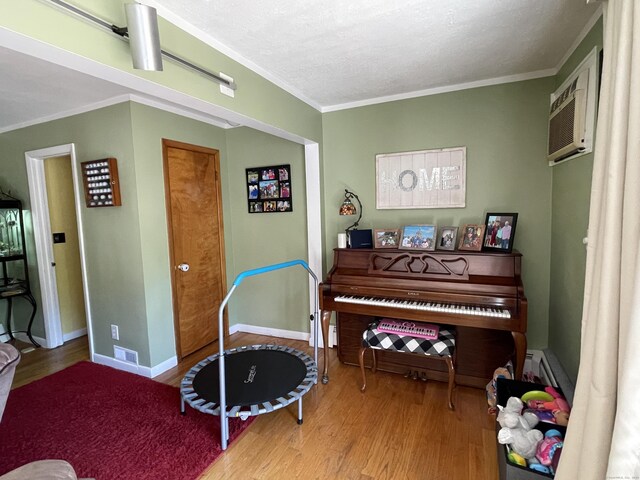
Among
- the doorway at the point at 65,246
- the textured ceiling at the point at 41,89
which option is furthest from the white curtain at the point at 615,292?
the doorway at the point at 65,246

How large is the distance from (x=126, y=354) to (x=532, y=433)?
3134mm

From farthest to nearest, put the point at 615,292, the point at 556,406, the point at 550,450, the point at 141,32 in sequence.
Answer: the point at 556,406 < the point at 550,450 < the point at 141,32 < the point at 615,292

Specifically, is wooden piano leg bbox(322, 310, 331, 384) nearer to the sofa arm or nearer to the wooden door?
the wooden door

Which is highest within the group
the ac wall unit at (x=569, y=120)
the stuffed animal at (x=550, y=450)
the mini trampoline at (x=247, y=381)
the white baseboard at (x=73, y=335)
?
the ac wall unit at (x=569, y=120)

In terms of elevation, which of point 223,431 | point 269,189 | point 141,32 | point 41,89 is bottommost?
point 223,431

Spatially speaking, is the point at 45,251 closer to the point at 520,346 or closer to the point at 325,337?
the point at 325,337

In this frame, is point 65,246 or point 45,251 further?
point 65,246

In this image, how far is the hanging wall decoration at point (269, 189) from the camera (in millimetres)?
3455

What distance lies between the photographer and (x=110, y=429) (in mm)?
2199

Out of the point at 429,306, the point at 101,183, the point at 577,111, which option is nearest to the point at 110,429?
the point at 101,183

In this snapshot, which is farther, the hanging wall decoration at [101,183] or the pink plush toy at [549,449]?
the hanging wall decoration at [101,183]

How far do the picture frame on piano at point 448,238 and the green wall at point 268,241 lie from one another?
4.51 feet

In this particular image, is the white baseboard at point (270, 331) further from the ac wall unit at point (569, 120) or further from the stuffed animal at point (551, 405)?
the ac wall unit at point (569, 120)

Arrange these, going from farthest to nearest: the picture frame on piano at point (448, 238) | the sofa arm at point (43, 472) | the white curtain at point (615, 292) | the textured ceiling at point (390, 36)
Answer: the picture frame on piano at point (448, 238)
the textured ceiling at point (390, 36)
the sofa arm at point (43, 472)
the white curtain at point (615, 292)
